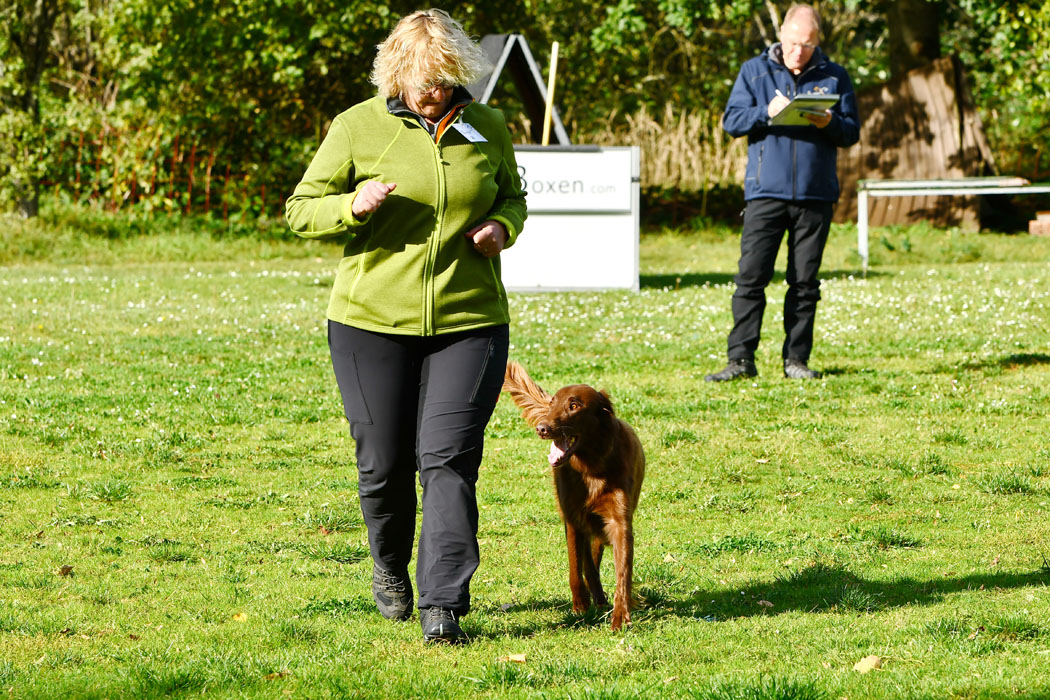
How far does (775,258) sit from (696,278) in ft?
23.6

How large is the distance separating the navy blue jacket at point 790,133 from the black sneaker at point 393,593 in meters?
5.11

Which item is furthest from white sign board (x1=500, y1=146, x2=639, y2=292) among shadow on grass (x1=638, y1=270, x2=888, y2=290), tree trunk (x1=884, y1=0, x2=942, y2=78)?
tree trunk (x1=884, y1=0, x2=942, y2=78)

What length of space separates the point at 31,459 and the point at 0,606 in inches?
105

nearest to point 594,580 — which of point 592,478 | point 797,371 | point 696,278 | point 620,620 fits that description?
point 620,620

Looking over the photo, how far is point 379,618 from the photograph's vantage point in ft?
15.0

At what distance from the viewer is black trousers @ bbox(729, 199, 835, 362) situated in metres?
8.87

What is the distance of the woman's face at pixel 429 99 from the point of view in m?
4.09

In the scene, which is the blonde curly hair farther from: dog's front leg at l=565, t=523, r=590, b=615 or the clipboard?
the clipboard

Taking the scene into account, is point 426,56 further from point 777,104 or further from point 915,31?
point 915,31

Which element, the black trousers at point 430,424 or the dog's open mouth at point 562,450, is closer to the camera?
the black trousers at point 430,424

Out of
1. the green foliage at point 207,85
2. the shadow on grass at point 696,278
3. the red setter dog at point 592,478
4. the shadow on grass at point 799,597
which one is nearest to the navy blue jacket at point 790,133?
the shadow on grass at point 799,597

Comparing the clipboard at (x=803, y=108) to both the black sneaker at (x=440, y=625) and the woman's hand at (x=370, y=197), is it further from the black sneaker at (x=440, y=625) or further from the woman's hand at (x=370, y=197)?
the black sneaker at (x=440, y=625)

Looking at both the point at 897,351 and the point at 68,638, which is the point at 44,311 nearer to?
the point at 897,351

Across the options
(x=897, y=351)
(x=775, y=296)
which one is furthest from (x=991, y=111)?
(x=897, y=351)
